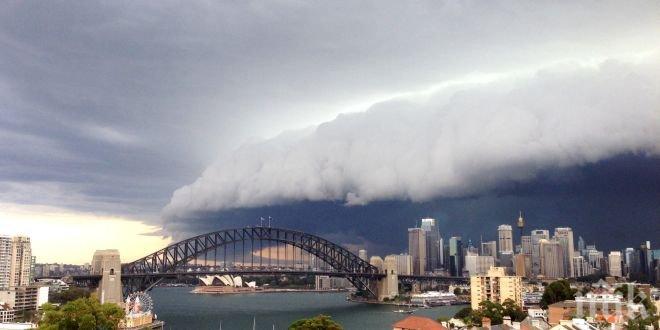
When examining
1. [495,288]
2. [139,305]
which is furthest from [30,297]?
[495,288]

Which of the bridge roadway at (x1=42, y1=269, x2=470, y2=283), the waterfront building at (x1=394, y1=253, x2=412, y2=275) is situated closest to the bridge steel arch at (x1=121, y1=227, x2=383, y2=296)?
the bridge roadway at (x1=42, y1=269, x2=470, y2=283)

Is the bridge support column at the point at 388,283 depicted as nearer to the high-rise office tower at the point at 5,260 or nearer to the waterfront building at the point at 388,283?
the waterfront building at the point at 388,283

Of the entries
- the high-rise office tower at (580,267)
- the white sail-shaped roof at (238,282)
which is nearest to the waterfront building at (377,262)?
the white sail-shaped roof at (238,282)

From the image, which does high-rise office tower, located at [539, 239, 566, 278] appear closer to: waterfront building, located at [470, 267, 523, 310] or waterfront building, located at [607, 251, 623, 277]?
waterfront building, located at [607, 251, 623, 277]

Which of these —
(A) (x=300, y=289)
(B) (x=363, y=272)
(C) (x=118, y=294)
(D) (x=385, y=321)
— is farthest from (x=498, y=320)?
(A) (x=300, y=289)

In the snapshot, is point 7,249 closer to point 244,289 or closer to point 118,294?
point 118,294

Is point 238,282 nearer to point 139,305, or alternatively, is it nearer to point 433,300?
point 433,300
